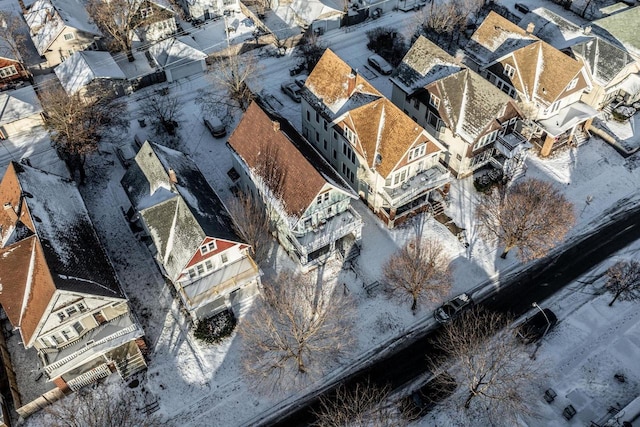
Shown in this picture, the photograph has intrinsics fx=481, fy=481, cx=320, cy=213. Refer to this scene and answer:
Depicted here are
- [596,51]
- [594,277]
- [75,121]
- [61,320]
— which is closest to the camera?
[61,320]

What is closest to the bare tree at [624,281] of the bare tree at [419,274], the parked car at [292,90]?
the bare tree at [419,274]

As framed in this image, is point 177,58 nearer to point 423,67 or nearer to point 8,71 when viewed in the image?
point 8,71

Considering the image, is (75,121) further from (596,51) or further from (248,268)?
(596,51)

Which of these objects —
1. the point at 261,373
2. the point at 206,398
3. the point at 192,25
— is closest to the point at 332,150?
the point at 261,373

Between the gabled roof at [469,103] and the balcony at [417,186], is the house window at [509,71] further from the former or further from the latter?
the balcony at [417,186]

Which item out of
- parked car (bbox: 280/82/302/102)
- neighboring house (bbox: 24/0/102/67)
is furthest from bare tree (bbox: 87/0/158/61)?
parked car (bbox: 280/82/302/102)

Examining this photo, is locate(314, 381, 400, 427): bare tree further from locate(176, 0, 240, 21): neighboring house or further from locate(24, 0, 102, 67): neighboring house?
locate(176, 0, 240, 21): neighboring house
